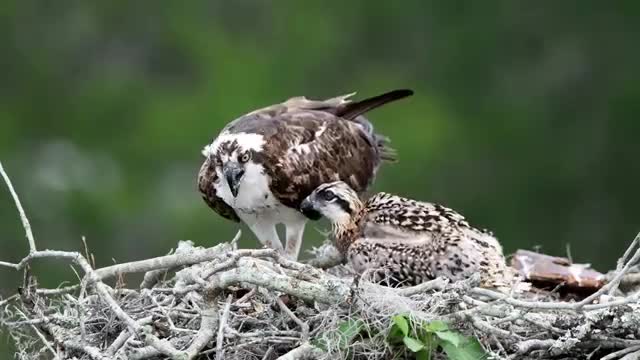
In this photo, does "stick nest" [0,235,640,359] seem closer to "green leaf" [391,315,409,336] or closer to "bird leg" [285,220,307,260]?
"green leaf" [391,315,409,336]

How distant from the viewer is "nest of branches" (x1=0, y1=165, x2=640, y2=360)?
19.6ft

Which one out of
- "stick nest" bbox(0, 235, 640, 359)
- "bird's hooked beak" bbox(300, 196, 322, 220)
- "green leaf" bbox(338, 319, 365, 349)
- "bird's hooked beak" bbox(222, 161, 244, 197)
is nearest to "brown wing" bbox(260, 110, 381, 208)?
"bird's hooked beak" bbox(222, 161, 244, 197)

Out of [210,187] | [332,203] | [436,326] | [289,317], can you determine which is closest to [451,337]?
[436,326]

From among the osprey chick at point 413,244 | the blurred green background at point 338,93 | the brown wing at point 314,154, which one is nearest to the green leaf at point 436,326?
the osprey chick at point 413,244

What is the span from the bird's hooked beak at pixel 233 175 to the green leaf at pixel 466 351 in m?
1.87

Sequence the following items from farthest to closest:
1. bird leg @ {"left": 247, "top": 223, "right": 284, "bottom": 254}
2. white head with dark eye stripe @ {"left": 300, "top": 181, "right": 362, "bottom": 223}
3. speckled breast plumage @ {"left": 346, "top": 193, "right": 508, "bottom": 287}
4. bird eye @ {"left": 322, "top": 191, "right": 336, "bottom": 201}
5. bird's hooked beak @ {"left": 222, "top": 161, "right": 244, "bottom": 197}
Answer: bird leg @ {"left": 247, "top": 223, "right": 284, "bottom": 254} → bird's hooked beak @ {"left": 222, "top": 161, "right": 244, "bottom": 197} → bird eye @ {"left": 322, "top": 191, "right": 336, "bottom": 201} → white head with dark eye stripe @ {"left": 300, "top": 181, "right": 362, "bottom": 223} → speckled breast plumage @ {"left": 346, "top": 193, "right": 508, "bottom": 287}

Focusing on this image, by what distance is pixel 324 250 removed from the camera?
25.0 ft

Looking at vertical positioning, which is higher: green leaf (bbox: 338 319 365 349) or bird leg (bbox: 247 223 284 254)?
green leaf (bbox: 338 319 365 349)

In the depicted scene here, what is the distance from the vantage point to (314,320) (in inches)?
243

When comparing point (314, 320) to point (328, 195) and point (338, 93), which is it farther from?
point (338, 93)

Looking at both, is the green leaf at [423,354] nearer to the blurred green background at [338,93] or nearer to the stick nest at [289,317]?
the stick nest at [289,317]

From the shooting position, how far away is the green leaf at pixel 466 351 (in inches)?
234

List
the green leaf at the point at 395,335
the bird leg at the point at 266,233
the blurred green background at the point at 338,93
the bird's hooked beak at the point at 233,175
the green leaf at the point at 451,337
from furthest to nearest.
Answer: the blurred green background at the point at 338,93
the bird leg at the point at 266,233
the bird's hooked beak at the point at 233,175
the green leaf at the point at 395,335
the green leaf at the point at 451,337

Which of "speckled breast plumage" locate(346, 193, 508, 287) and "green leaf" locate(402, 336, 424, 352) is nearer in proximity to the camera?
"green leaf" locate(402, 336, 424, 352)
